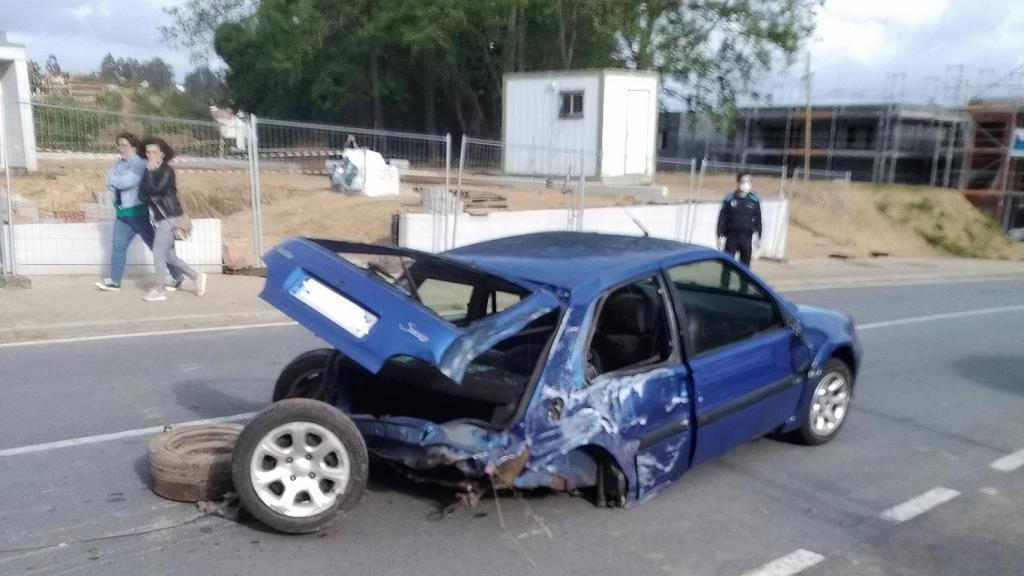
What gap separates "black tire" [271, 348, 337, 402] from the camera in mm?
5207

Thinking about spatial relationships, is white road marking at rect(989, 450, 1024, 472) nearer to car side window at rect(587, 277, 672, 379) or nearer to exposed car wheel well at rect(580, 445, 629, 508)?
car side window at rect(587, 277, 672, 379)

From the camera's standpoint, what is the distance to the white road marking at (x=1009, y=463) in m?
5.95

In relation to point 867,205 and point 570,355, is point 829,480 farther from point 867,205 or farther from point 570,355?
point 867,205

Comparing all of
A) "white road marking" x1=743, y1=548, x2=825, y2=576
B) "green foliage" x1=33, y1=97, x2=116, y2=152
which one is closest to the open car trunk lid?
"white road marking" x1=743, y1=548, x2=825, y2=576

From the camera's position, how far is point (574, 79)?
24.6 meters

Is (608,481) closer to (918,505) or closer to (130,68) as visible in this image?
(918,505)

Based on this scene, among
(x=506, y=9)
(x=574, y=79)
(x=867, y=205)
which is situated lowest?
(x=867, y=205)

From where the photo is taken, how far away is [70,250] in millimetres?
11789

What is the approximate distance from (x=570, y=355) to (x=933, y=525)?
87.1 inches

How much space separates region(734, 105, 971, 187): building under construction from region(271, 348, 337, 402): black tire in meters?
36.6

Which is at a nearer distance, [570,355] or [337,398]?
[570,355]

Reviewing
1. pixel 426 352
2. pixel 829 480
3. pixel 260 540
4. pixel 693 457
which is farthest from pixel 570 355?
pixel 829 480

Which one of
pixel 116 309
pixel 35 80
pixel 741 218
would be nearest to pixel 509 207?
pixel 741 218

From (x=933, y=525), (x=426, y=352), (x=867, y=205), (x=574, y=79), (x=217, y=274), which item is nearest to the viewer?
(x=426, y=352)
